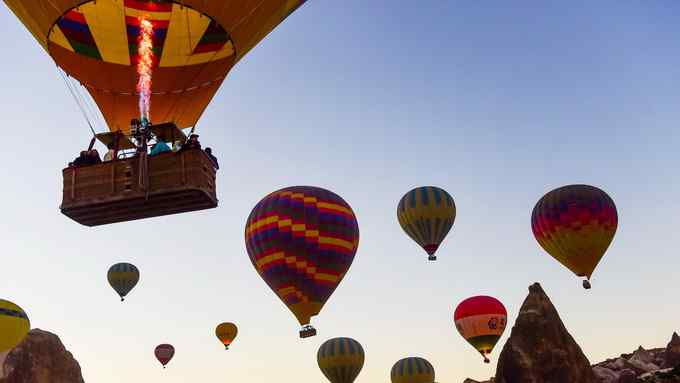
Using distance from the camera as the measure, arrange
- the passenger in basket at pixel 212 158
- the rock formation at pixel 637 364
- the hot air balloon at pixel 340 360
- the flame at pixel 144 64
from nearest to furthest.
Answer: the passenger in basket at pixel 212 158 → the flame at pixel 144 64 → the hot air balloon at pixel 340 360 → the rock formation at pixel 637 364

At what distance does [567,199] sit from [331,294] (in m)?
11.1

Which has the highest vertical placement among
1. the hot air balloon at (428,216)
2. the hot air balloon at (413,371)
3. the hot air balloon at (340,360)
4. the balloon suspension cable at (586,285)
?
the hot air balloon at (428,216)

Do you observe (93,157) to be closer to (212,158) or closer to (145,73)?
(212,158)

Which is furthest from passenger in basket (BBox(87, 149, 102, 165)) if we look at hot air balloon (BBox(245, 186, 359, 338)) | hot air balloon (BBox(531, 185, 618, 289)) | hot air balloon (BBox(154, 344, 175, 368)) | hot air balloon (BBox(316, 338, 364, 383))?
hot air balloon (BBox(154, 344, 175, 368))

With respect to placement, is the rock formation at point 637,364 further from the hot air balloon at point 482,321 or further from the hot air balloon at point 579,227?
the hot air balloon at point 579,227

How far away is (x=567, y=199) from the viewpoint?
29672 millimetres

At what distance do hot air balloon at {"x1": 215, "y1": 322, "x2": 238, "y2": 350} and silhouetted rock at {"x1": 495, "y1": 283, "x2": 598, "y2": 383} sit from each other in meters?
20.8

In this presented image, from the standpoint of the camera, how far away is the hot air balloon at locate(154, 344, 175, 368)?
47328 millimetres

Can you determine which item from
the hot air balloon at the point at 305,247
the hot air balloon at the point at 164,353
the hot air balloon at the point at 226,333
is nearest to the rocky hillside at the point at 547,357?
the hot air balloon at the point at 226,333

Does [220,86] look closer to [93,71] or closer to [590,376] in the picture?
[93,71]

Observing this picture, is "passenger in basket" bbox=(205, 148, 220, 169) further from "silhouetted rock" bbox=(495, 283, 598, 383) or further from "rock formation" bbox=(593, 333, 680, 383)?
"silhouetted rock" bbox=(495, 283, 598, 383)

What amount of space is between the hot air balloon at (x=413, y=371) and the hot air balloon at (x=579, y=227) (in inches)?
616

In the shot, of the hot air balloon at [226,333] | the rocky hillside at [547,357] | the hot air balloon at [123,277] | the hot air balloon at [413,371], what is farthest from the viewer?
the rocky hillside at [547,357]

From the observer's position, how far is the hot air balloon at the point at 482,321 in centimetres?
3550
